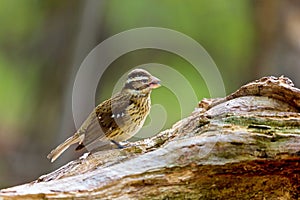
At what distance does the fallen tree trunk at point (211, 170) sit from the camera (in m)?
1.95

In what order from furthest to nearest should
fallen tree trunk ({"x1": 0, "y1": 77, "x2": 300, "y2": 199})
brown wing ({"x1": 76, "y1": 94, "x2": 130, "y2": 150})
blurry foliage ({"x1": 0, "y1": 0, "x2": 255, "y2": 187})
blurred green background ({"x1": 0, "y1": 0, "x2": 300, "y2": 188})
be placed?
1. blurry foliage ({"x1": 0, "y1": 0, "x2": 255, "y2": 187})
2. blurred green background ({"x1": 0, "y1": 0, "x2": 300, "y2": 188})
3. brown wing ({"x1": 76, "y1": 94, "x2": 130, "y2": 150})
4. fallen tree trunk ({"x1": 0, "y1": 77, "x2": 300, "y2": 199})

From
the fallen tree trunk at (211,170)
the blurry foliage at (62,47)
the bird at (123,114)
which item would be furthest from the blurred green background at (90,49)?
the fallen tree trunk at (211,170)

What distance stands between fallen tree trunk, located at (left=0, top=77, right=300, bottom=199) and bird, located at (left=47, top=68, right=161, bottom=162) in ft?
1.21

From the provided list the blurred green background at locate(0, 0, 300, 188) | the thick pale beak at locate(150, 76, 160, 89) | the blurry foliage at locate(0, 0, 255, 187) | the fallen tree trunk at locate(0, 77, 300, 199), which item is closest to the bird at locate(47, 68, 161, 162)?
the thick pale beak at locate(150, 76, 160, 89)

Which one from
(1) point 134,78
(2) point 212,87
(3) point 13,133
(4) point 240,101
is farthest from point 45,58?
(4) point 240,101

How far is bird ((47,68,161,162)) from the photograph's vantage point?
2.46 meters

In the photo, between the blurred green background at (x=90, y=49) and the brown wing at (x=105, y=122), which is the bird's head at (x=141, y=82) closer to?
the brown wing at (x=105, y=122)

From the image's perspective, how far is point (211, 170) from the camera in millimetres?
1974

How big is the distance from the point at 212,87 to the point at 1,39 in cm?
314

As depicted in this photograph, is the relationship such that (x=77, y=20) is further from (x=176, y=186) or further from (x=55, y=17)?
(x=176, y=186)

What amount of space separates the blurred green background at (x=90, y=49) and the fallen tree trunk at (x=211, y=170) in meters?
3.26

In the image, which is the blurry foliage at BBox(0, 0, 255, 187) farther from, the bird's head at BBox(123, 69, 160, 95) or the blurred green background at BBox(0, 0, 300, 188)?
the bird's head at BBox(123, 69, 160, 95)

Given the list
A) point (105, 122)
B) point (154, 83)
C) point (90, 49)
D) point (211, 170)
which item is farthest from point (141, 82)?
point (90, 49)

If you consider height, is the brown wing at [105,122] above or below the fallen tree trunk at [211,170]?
above
